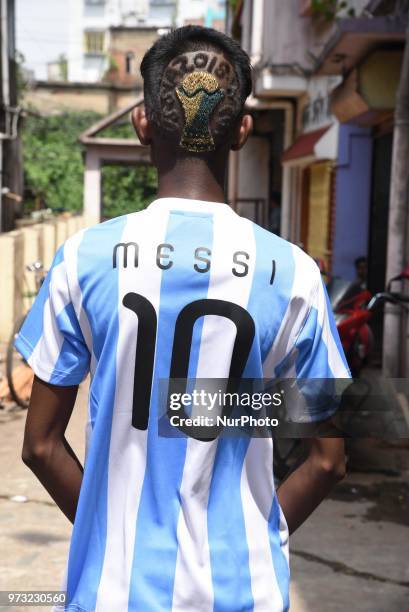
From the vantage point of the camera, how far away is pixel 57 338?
170cm

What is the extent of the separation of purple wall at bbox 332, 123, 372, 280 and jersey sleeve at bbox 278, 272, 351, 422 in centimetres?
1086

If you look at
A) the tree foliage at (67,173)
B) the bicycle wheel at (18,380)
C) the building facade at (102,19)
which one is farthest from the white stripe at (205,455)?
the building facade at (102,19)

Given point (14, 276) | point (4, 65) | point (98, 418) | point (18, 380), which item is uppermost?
point (4, 65)

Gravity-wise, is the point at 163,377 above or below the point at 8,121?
below

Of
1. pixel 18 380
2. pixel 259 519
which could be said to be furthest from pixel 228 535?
pixel 18 380

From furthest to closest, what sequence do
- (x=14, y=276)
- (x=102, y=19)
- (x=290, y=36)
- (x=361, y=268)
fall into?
(x=102, y=19)
(x=290, y=36)
(x=361, y=268)
(x=14, y=276)

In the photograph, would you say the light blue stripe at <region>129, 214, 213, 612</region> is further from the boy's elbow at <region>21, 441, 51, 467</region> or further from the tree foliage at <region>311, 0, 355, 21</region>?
the tree foliage at <region>311, 0, 355, 21</region>

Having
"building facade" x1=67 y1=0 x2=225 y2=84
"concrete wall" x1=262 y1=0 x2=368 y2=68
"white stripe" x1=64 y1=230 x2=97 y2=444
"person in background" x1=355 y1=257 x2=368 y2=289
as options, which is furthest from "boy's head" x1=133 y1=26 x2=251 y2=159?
"building facade" x1=67 y1=0 x2=225 y2=84

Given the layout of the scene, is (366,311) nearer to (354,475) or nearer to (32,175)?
(354,475)

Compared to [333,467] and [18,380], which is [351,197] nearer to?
[18,380]

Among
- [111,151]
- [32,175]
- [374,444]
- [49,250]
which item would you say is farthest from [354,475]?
[32,175]

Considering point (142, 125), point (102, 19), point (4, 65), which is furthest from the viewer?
point (102, 19)

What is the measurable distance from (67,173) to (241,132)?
124 feet

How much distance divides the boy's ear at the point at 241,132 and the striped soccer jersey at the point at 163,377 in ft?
0.65
